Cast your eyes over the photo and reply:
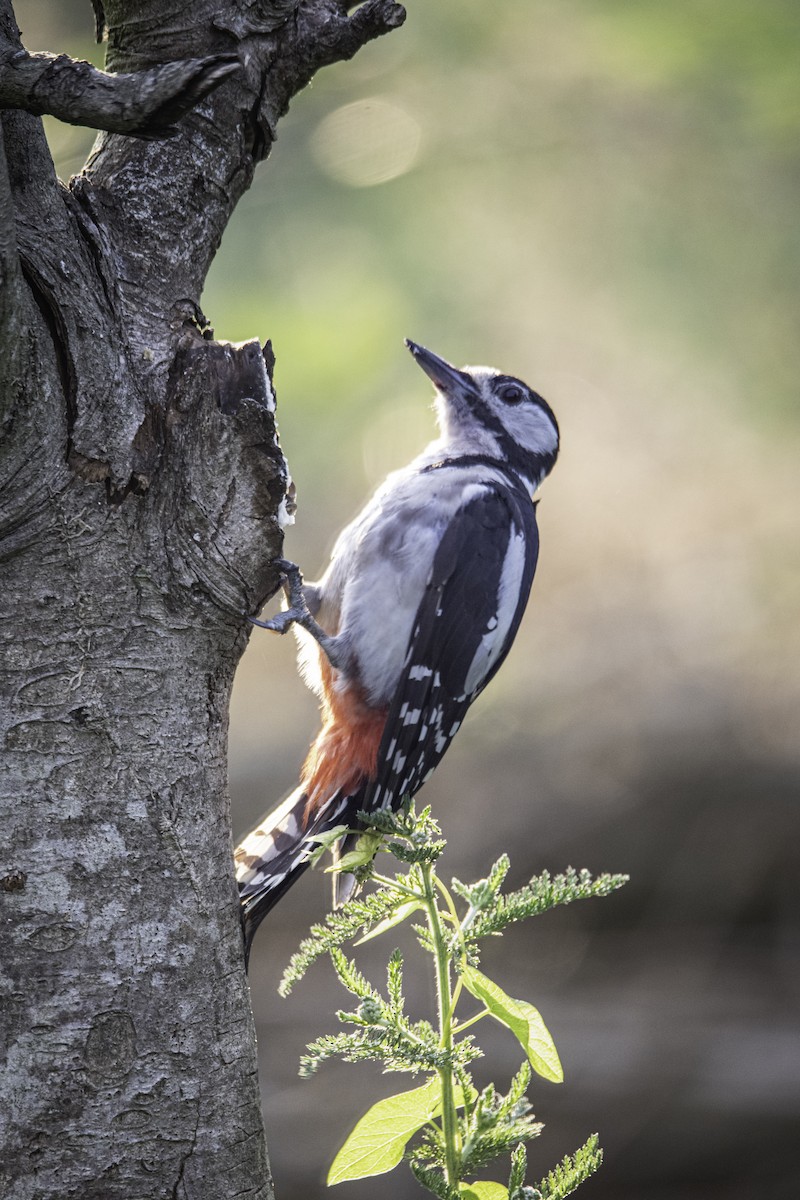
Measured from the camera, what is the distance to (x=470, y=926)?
5.04 feet

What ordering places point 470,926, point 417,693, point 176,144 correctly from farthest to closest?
point 417,693, point 176,144, point 470,926

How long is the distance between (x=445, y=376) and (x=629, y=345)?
298 centimetres

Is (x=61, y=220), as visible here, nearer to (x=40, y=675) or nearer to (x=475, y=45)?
(x=40, y=675)

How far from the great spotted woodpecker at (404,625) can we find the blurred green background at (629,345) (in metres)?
1.73

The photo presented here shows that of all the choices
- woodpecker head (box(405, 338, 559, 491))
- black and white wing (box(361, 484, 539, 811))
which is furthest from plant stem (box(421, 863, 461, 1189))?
woodpecker head (box(405, 338, 559, 491))

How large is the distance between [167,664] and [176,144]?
87 cm

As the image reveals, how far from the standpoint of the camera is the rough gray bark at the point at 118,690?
4.98 ft

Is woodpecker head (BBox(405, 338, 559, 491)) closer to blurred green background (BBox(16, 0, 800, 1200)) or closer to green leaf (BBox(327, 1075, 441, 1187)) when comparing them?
blurred green background (BBox(16, 0, 800, 1200))

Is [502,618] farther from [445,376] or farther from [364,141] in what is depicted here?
[364,141]

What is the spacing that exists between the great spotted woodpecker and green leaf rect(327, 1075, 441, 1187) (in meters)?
1.02

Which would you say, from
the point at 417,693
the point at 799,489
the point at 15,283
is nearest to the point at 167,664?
the point at 15,283

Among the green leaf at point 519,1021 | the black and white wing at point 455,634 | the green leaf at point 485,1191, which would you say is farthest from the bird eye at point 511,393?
the green leaf at point 485,1191

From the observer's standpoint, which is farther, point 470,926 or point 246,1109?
point 246,1109

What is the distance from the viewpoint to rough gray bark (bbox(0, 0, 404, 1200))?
59.7 inches
